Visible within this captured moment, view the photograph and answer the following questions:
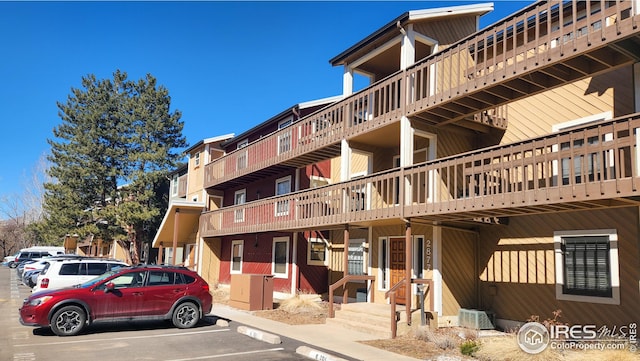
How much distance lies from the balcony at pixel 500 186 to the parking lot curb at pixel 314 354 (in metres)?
4.44

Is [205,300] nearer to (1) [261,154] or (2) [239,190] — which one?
(1) [261,154]

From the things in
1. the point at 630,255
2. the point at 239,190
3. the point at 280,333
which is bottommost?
the point at 280,333

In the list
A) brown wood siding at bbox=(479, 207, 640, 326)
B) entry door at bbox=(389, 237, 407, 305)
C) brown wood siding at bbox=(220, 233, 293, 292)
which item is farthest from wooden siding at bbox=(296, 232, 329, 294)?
brown wood siding at bbox=(479, 207, 640, 326)

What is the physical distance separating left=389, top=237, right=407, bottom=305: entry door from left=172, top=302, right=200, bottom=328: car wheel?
6.30 metres

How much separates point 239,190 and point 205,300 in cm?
1370

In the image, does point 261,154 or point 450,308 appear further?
point 261,154

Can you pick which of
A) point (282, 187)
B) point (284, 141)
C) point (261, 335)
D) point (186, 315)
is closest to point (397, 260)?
point (261, 335)

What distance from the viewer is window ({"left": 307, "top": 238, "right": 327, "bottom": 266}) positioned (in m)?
20.6

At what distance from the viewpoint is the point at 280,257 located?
883 inches

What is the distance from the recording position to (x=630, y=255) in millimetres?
10945

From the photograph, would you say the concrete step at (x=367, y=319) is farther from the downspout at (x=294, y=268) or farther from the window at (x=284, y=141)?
the window at (x=284, y=141)

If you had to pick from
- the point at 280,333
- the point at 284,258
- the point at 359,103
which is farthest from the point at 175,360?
the point at 284,258

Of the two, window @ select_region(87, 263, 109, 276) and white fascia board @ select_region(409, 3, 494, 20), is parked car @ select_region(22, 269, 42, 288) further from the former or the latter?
white fascia board @ select_region(409, 3, 494, 20)

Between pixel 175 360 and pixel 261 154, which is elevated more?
pixel 261 154
